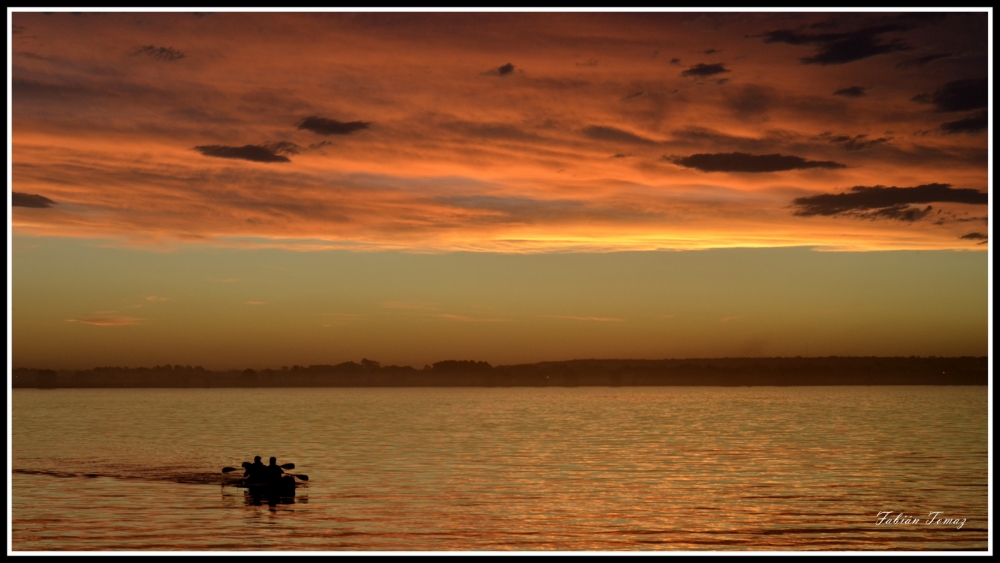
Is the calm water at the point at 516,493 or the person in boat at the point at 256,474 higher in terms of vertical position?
the person in boat at the point at 256,474

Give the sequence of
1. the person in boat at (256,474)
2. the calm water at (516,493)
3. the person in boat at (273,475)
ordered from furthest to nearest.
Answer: the person in boat at (256,474), the person in boat at (273,475), the calm water at (516,493)

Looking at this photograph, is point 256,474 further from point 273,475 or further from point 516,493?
point 516,493

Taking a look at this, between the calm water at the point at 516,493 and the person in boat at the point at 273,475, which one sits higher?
the person in boat at the point at 273,475

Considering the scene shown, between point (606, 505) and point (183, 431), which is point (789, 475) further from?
point (183, 431)

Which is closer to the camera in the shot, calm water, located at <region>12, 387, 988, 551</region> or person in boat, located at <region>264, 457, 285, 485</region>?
calm water, located at <region>12, 387, 988, 551</region>

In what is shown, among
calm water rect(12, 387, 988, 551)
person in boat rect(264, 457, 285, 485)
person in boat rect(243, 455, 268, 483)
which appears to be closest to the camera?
calm water rect(12, 387, 988, 551)

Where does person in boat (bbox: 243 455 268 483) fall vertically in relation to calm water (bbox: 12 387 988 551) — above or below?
above

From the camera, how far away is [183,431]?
128 m

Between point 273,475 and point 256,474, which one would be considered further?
point 256,474

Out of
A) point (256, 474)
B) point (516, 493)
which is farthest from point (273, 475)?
point (516, 493)

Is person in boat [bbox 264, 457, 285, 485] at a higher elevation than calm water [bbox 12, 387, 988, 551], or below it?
higher

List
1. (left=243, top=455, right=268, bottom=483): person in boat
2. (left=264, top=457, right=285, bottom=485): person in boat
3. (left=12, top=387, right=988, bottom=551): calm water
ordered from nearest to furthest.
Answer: (left=12, top=387, right=988, bottom=551): calm water → (left=264, top=457, right=285, bottom=485): person in boat → (left=243, top=455, right=268, bottom=483): person in boat

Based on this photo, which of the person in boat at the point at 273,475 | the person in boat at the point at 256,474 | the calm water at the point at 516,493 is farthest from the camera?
the person in boat at the point at 256,474

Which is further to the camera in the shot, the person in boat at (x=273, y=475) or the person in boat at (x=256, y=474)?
the person in boat at (x=256, y=474)
